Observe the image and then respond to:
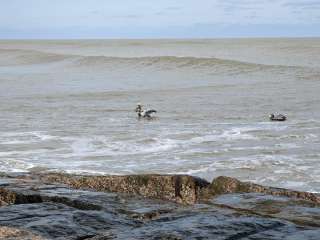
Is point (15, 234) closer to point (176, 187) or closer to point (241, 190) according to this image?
point (176, 187)

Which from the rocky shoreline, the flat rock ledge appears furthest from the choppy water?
the rocky shoreline

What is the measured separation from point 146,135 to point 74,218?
1143cm

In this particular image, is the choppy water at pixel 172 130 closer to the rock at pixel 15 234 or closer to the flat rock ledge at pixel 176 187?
the flat rock ledge at pixel 176 187

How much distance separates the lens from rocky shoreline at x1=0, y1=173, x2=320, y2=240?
14.8ft

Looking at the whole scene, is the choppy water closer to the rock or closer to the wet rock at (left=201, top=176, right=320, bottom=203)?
the wet rock at (left=201, top=176, right=320, bottom=203)

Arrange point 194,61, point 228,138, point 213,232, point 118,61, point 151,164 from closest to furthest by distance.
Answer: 1. point 213,232
2. point 151,164
3. point 228,138
4. point 194,61
5. point 118,61

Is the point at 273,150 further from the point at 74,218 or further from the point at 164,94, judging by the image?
the point at 164,94

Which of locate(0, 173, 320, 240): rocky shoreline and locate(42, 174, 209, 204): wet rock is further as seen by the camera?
locate(42, 174, 209, 204): wet rock

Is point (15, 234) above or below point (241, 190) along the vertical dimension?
above

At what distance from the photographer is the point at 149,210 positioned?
5.46 metres

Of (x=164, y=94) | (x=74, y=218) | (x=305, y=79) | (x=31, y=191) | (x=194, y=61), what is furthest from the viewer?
(x=194, y=61)

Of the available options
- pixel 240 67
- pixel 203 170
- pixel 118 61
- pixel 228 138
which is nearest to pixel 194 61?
pixel 240 67

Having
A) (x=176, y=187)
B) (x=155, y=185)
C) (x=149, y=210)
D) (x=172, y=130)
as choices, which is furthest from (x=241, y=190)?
(x=172, y=130)

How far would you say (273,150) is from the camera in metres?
13.8
